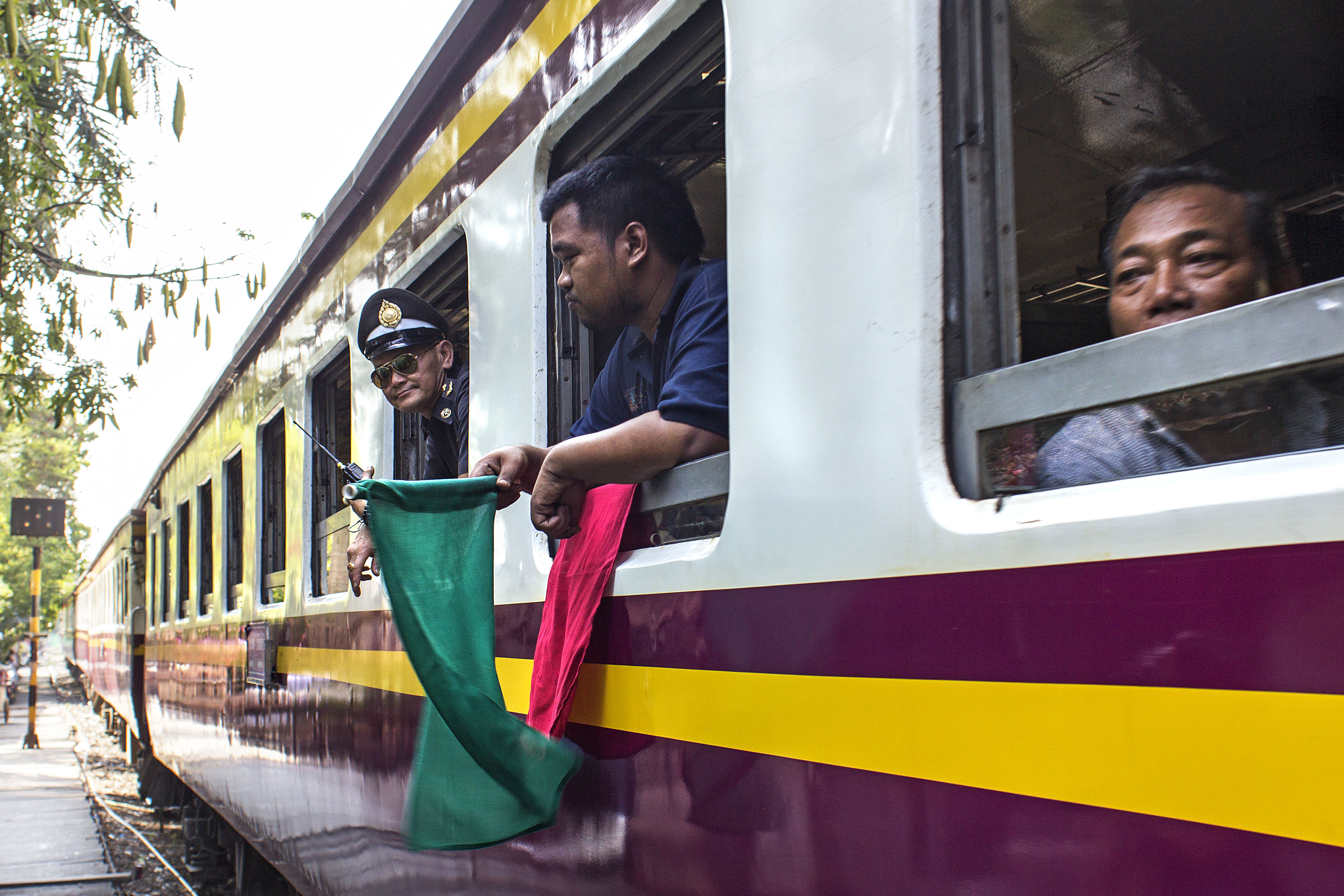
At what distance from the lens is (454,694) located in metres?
1.98

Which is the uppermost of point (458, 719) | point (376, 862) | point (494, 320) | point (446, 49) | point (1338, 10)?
point (446, 49)

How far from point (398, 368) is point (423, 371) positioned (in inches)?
2.6

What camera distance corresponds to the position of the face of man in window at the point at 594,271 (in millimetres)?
2086

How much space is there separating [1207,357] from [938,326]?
347 millimetres

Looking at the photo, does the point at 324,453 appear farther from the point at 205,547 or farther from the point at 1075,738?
the point at 205,547

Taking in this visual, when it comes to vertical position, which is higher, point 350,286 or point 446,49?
point 446,49

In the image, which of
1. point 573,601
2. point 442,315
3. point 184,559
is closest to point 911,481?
point 573,601

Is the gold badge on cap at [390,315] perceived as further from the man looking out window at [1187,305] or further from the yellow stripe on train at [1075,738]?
the man looking out window at [1187,305]

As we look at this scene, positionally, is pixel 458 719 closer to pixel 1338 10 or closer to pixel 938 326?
pixel 938 326

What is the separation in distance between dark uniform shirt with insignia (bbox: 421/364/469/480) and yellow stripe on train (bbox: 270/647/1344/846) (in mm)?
1462

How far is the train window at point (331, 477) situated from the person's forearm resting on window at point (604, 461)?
182 centimetres

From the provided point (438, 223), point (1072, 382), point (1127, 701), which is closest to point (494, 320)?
point (438, 223)

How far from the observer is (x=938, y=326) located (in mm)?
1312

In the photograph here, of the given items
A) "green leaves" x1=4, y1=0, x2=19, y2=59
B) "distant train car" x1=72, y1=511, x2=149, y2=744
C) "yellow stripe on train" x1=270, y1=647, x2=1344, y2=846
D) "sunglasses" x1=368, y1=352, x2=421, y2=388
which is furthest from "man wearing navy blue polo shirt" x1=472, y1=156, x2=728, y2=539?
"distant train car" x1=72, y1=511, x2=149, y2=744
